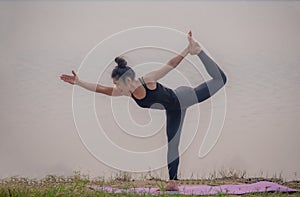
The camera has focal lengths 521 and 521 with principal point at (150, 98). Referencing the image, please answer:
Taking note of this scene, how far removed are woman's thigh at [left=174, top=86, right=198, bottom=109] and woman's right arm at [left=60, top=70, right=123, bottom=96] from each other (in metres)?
0.45

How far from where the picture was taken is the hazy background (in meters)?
4.27

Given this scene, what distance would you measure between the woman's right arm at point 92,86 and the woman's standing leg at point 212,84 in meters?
0.61

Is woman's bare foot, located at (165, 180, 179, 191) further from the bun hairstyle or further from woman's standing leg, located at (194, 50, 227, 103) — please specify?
the bun hairstyle

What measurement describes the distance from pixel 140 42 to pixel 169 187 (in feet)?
3.89

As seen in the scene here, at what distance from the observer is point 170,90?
3975mm

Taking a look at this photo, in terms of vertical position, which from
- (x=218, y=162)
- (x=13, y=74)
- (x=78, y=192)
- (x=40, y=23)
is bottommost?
(x=78, y=192)

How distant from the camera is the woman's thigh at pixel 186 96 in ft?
13.1

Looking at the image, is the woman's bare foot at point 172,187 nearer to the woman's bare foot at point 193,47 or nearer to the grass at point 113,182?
the grass at point 113,182

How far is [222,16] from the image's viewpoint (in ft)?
14.2

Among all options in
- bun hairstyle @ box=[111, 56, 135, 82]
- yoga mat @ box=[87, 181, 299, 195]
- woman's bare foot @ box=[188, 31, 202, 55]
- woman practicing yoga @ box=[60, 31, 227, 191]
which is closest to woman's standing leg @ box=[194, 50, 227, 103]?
woman practicing yoga @ box=[60, 31, 227, 191]

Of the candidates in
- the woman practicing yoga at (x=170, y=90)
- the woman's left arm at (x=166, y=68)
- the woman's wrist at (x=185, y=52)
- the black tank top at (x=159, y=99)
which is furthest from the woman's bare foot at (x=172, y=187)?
the woman's wrist at (x=185, y=52)

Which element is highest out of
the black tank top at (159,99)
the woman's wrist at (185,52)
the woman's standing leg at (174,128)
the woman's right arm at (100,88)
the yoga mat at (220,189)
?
the woman's wrist at (185,52)

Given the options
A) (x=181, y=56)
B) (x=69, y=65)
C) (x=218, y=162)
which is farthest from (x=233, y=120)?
(x=69, y=65)

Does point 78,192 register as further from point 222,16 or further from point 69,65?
point 222,16
